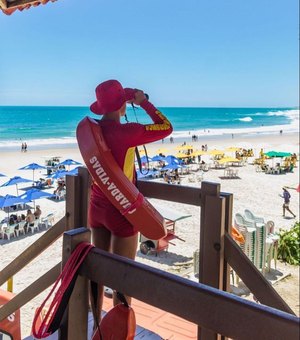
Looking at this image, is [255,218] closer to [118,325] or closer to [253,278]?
[253,278]

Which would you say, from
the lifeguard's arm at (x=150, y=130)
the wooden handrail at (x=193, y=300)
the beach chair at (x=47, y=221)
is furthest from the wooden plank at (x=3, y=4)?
the beach chair at (x=47, y=221)

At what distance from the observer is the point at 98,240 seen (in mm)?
1865

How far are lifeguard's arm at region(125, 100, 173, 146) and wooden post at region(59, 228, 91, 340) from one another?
22.2 inches

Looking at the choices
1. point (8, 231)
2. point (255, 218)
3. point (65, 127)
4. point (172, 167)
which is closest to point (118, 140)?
point (255, 218)

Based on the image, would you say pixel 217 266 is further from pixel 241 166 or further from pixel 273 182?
pixel 241 166

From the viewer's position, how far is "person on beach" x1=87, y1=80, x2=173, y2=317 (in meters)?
1.63

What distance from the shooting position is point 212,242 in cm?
166

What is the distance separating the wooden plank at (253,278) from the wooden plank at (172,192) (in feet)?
1.12

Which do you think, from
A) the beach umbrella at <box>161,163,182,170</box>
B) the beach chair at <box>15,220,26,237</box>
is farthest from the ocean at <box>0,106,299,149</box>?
the beach chair at <box>15,220,26,237</box>

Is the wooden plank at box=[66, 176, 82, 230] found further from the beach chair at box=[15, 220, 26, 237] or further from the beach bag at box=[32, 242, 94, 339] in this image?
the beach chair at box=[15, 220, 26, 237]

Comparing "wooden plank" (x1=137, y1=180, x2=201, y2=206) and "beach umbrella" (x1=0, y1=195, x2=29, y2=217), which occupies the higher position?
"wooden plank" (x1=137, y1=180, x2=201, y2=206)

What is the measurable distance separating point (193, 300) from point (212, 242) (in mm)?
776

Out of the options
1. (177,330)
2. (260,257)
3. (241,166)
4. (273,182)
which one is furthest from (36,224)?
(241,166)

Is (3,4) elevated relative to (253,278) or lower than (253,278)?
elevated
